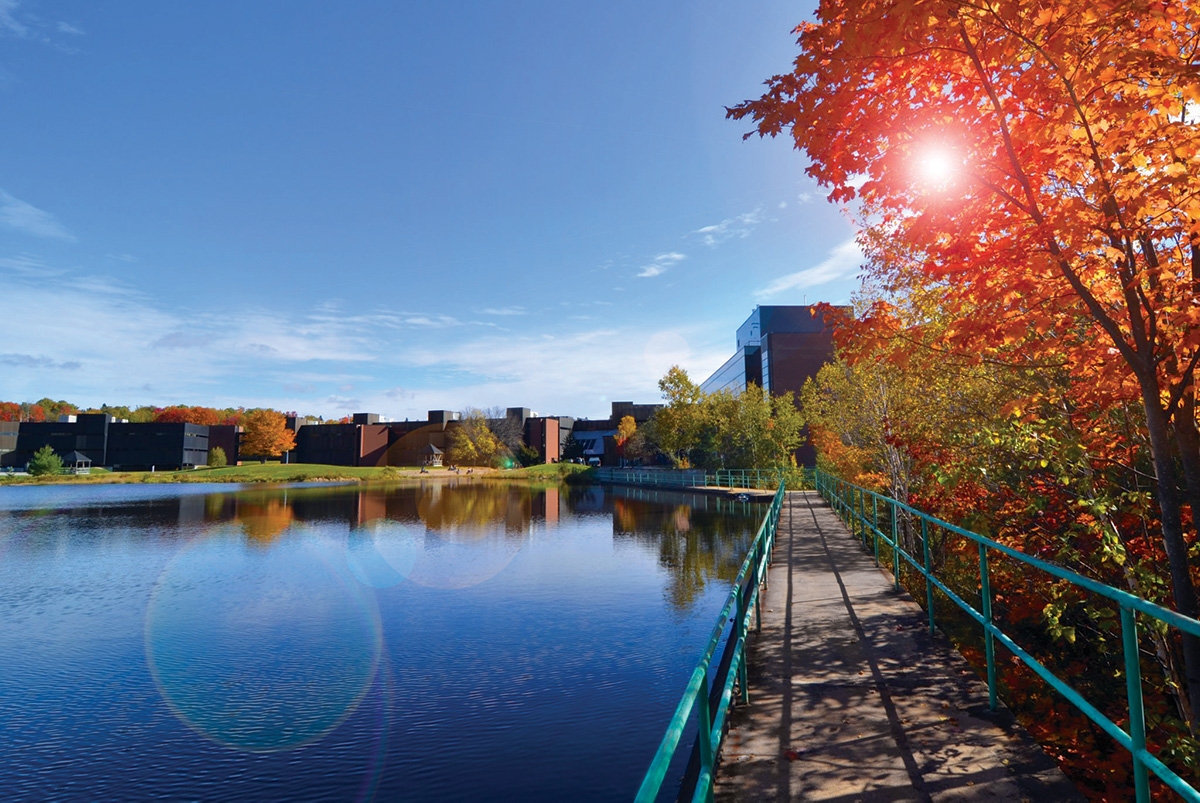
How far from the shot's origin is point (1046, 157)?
4.65 meters

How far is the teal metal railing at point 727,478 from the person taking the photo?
39594 millimetres

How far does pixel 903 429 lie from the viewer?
1459cm

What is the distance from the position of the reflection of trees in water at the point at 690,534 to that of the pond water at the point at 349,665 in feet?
0.59

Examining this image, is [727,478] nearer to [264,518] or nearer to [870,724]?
[264,518]

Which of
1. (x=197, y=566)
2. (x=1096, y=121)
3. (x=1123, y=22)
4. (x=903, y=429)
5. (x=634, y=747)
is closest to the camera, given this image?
(x=1123, y=22)

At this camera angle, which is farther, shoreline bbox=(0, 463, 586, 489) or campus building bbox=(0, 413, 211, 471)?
campus building bbox=(0, 413, 211, 471)

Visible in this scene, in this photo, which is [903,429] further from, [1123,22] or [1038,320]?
[1123,22]

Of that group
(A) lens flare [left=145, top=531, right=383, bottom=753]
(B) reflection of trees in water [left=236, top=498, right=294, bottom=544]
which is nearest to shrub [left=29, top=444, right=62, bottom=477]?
(B) reflection of trees in water [left=236, top=498, right=294, bottom=544]

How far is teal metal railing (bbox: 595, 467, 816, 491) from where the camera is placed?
39.6 m

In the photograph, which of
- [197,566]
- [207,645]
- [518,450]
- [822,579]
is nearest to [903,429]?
[822,579]

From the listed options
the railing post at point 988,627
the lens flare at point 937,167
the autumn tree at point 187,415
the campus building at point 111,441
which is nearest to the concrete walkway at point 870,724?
the railing post at point 988,627

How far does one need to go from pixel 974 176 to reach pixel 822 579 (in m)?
7.15

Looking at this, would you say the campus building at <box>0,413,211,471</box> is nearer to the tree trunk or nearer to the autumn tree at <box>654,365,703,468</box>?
the autumn tree at <box>654,365,703,468</box>

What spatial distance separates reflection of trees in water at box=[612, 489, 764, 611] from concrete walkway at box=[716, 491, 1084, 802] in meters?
7.84
